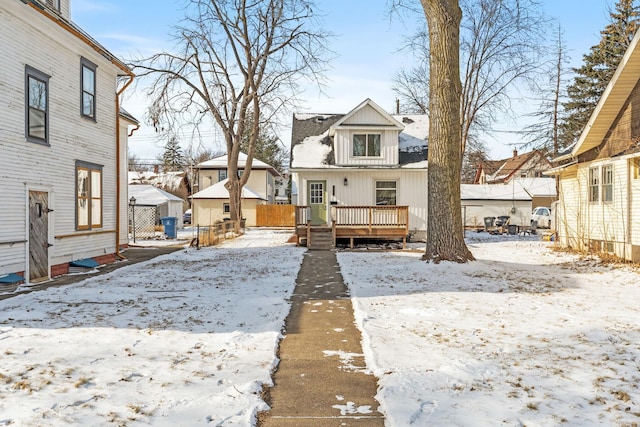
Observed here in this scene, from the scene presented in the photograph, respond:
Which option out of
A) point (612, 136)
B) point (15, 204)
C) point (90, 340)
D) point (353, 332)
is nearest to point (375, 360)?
point (353, 332)

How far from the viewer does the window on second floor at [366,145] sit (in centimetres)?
2166

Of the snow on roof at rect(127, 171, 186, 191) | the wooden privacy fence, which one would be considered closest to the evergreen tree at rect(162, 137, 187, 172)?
the snow on roof at rect(127, 171, 186, 191)

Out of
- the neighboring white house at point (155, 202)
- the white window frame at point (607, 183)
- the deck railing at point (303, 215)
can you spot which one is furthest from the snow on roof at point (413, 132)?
the neighboring white house at point (155, 202)

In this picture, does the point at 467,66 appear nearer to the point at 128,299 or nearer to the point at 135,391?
the point at 128,299

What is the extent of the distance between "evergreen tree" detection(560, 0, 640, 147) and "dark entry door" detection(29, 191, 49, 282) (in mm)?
30173

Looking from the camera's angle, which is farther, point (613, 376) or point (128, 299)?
point (128, 299)

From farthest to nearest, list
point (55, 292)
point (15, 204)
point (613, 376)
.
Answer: point (15, 204) → point (55, 292) → point (613, 376)

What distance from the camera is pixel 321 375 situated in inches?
190

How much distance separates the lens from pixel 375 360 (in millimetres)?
5211

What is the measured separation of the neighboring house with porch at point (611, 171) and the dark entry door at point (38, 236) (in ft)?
49.1

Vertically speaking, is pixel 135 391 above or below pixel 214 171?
below

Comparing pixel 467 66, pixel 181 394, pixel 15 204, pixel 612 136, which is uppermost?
pixel 467 66

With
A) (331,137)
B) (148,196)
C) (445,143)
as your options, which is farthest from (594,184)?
(148,196)

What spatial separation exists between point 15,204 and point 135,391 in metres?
7.81
